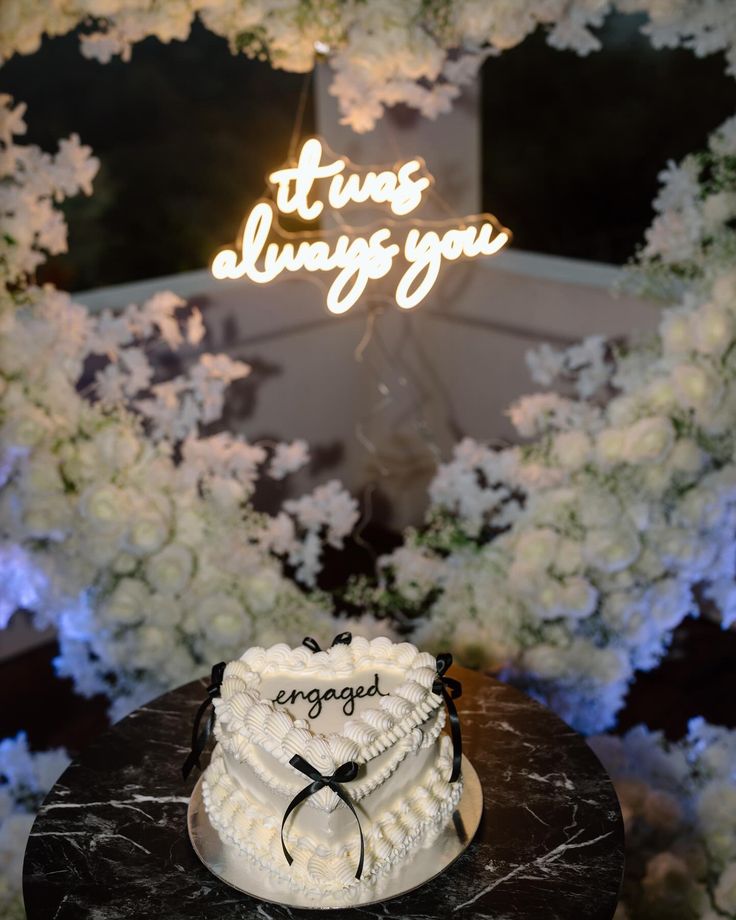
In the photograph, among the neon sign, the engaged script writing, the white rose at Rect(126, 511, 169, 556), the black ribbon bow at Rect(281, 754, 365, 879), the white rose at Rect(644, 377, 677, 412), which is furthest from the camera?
the white rose at Rect(644, 377, 677, 412)

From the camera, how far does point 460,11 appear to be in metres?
2.85

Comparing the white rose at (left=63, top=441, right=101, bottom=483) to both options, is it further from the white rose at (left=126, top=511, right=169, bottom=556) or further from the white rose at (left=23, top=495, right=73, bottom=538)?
the white rose at (left=126, top=511, right=169, bottom=556)

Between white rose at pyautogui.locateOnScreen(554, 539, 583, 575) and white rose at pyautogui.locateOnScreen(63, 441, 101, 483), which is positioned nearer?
white rose at pyautogui.locateOnScreen(63, 441, 101, 483)

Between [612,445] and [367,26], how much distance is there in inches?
54.3

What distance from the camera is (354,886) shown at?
62.1 inches

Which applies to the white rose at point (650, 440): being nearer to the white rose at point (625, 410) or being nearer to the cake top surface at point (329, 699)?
the white rose at point (625, 410)

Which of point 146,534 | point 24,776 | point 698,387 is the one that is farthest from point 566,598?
point 24,776

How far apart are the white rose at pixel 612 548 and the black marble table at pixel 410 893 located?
3.26 ft

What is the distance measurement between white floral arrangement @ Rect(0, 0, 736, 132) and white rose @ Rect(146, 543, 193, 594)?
136 centimetres

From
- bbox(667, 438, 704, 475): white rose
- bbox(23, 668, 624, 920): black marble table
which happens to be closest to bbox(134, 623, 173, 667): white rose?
bbox(23, 668, 624, 920): black marble table

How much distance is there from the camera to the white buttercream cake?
5.20ft

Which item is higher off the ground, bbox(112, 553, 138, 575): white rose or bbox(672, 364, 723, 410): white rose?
bbox(672, 364, 723, 410): white rose

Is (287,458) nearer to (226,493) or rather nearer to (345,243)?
(226,493)

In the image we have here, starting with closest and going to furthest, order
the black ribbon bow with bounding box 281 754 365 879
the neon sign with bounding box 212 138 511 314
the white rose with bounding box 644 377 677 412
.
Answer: the black ribbon bow with bounding box 281 754 365 879 → the neon sign with bounding box 212 138 511 314 → the white rose with bounding box 644 377 677 412
